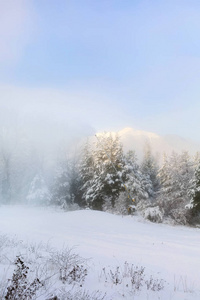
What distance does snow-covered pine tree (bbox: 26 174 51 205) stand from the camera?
36562 millimetres

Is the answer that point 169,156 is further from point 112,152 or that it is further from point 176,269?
point 176,269

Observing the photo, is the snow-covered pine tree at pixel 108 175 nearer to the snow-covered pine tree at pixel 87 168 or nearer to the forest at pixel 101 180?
the forest at pixel 101 180

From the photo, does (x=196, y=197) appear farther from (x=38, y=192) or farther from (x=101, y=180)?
(x=38, y=192)

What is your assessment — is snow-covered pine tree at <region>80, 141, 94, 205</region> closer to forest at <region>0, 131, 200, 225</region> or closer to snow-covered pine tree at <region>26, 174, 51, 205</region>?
forest at <region>0, 131, 200, 225</region>

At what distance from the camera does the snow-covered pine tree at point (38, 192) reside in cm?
3656

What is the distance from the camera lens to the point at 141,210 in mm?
28438

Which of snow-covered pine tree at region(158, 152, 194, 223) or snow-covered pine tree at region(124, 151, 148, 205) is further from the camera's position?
snow-covered pine tree at region(124, 151, 148, 205)

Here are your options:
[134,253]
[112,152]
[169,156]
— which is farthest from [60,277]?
[169,156]

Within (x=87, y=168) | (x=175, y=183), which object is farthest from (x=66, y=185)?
(x=175, y=183)

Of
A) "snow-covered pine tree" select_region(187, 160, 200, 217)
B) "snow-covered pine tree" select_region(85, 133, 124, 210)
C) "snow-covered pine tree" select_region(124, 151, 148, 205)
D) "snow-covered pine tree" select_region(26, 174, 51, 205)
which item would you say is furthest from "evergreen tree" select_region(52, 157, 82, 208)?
"snow-covered pine tree" select_region(187, 160, 200, 217)

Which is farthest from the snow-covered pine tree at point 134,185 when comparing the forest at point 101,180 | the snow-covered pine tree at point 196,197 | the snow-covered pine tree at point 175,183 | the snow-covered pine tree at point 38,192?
the snow-covered pine tree at point 38,192

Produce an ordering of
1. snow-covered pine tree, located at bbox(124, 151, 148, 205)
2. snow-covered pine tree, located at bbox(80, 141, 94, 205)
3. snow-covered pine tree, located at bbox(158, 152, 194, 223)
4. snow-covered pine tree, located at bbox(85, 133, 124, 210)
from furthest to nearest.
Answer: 1. snow-covered pine tree, located at bbox(80, 141, 94, 205)
2. snow-covered pine tree, located at bbox(85, 133, 124, 210)
3. snow-covered pine tree, located at bbox(124, 151, 148, 205)
4. snow-covered pine tree, located at bbox(158, 152, 194, 223)

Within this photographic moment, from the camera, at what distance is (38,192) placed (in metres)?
36.8

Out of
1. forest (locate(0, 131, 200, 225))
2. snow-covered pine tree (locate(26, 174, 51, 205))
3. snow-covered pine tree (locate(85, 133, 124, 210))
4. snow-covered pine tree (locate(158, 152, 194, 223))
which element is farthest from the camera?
snow-covered pine tree (locate(26, 174, 51, 205))
